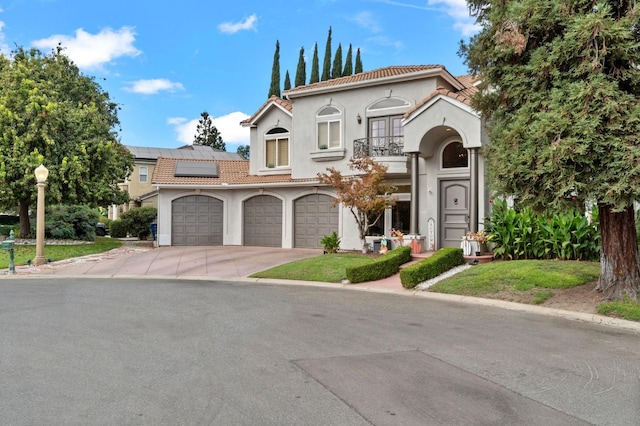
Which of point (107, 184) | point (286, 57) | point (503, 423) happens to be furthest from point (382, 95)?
point (286, 57)

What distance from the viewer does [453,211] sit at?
1723 centimetres

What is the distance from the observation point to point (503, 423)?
12.8ft

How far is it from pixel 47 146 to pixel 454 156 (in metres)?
16.7

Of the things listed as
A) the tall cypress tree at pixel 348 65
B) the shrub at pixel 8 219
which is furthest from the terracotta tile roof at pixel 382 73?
the shrub at pixel 8 219

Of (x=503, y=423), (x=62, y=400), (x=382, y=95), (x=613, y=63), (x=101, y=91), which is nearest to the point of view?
(x=503, y=423)

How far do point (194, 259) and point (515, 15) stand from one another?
44.0ft

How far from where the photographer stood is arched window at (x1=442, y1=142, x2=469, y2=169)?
56.5 ft

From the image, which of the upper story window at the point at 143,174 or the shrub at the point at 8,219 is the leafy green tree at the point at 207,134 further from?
the shrub at the point at 8,219

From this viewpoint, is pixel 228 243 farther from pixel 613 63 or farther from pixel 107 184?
pixel 613 63

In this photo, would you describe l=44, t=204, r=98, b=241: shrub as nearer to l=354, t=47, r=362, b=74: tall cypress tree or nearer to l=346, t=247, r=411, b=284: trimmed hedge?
l=346, t=247, r=411, b=284: trimmed hedge

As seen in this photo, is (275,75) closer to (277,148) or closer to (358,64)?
(358,64)

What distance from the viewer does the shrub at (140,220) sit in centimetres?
3062

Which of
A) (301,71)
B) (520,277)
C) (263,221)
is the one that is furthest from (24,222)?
(301,71)

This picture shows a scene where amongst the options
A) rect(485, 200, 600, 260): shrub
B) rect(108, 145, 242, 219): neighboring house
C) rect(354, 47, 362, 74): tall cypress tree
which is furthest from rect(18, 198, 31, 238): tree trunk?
rect(354, 47, 362, 74): tall cypress tree
